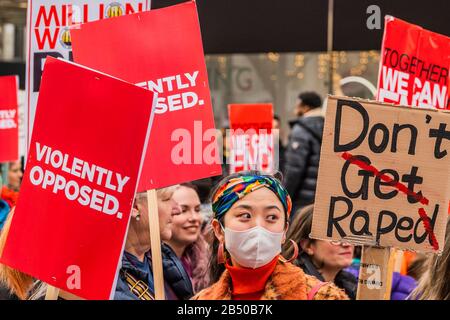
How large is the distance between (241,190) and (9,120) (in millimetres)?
4117

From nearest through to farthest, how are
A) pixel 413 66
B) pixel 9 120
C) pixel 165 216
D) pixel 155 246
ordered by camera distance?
1. pixel 155 246
2. pixel 165 216
3. pixel 413 66
4. pixel 9 120

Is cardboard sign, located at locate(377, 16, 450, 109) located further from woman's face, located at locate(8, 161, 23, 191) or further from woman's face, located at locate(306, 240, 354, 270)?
woman's face, located at locate(8, 161, 23, 191)

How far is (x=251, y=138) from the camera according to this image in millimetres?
8039

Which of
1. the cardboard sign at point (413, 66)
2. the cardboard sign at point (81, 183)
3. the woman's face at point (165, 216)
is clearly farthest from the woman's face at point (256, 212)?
the cardboard sign at point (413, 66)

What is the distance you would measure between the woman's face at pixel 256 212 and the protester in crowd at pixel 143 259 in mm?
620

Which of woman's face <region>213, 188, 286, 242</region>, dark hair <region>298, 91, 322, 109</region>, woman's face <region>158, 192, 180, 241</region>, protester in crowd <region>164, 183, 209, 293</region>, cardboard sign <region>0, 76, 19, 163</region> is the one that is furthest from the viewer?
dark hair <region>298, 91, 322, 109</region>

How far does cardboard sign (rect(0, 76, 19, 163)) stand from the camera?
7.80 meters

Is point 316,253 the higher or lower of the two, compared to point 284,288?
lower

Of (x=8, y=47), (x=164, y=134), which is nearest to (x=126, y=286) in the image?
(x=164, y=134)

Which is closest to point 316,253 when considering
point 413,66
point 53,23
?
point 413,66

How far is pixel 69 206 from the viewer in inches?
152

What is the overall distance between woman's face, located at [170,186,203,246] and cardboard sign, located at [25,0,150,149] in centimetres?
92

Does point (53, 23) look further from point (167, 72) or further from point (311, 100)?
point (311, 100)

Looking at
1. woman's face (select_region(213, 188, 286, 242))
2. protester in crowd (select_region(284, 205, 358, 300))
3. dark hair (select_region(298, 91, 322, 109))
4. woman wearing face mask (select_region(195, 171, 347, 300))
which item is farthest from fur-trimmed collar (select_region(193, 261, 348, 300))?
dark hair (select_region(298, 91, 322, 109))
